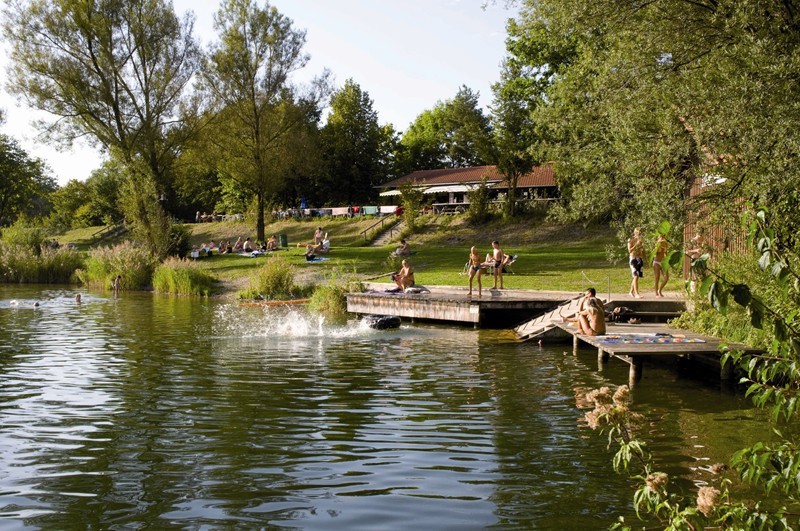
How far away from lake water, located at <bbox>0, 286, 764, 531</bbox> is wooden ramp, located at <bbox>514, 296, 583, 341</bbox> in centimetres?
55

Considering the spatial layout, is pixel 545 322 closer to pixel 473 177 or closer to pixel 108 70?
pixel 108 70

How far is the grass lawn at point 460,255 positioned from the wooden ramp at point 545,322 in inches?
114

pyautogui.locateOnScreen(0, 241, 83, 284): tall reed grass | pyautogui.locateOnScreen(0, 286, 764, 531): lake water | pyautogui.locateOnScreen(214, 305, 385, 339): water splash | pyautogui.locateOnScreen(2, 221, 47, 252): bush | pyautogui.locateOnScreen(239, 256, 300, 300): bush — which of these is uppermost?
pyautogui.locateOnScreen(2, 221, 47, 252): bush

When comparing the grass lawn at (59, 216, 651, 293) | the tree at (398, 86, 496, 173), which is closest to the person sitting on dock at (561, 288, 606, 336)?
the grass lawn at (59, 216, 651, 293)

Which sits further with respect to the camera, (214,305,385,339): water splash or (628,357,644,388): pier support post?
(214,305,385,339): water splash

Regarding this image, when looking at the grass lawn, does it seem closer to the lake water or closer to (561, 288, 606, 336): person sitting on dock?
(561, 288, 606, 336): person sitting on dock

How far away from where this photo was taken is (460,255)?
38188 mm

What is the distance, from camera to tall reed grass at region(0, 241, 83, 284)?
131 feet

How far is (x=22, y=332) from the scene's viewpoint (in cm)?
2178

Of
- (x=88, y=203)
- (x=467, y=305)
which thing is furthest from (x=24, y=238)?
(x=88, y=203)

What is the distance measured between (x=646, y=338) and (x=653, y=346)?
3.68ft

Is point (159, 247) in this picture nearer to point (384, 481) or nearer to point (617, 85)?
point (617, 85)

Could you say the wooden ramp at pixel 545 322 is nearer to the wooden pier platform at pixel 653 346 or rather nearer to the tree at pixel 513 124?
the wooden pier platform at pixel 653 346

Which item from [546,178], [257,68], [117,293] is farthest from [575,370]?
[546,178]
